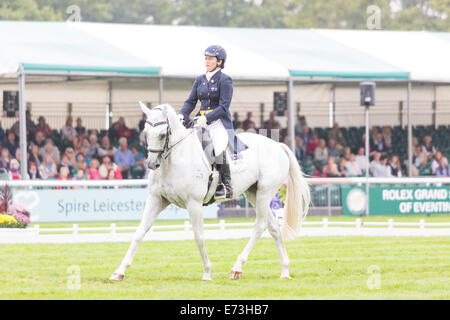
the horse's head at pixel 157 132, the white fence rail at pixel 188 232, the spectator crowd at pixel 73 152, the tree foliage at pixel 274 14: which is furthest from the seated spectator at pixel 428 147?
the tree foliage at pixel 274 14

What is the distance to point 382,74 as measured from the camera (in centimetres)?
2364

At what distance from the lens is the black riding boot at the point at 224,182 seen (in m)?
10.5

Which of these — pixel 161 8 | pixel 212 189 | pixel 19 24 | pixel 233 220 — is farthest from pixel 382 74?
pixel 161 8

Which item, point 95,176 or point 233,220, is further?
point 95,176

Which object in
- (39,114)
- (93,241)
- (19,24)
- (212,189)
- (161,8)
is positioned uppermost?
(161,8)

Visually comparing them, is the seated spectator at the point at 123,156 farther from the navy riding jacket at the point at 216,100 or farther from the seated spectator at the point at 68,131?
the navy riding jacket at the point at 216,100

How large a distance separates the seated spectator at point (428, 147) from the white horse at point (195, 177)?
1730 cm

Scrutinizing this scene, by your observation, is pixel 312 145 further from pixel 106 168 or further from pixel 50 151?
pixel 50 151

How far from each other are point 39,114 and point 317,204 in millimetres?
9066

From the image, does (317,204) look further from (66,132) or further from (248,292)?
(248,292)

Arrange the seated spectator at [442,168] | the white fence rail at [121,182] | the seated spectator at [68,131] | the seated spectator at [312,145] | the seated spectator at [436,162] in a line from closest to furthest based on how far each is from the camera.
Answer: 1. the white fence rail at [121,182]
2. the seated spectator at [68,131]
3. the seated spectator at [442,168]
4. the seated spectator at [312,145]
5. the seated spectator at [436,162]

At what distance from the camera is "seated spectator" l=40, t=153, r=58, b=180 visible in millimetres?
21203

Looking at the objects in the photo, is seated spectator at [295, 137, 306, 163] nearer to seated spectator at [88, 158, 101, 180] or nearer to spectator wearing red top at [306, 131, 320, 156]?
spectator wearing red top at [306, 131, 320, 156]
